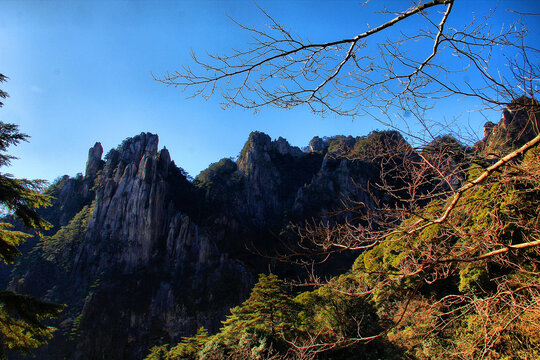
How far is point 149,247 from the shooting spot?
1313 inches

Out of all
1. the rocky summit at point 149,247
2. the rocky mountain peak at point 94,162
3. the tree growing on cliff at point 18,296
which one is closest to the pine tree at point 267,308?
the tree growing on cliff at point 18,296

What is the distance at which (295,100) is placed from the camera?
1.99m

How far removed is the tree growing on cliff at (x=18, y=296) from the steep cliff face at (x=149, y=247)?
71.7 feet

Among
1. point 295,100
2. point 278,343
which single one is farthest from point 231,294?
point 295,100

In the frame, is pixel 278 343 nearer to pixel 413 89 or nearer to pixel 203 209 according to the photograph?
pixel 413 89

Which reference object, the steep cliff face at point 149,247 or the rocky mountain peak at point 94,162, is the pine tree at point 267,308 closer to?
the steep cliff face at point 149,247

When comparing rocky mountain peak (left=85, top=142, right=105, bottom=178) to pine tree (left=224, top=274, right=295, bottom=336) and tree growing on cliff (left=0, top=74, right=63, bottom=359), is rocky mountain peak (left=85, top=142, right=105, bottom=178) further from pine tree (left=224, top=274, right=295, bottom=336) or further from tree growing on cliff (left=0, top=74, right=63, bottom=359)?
tree growing on cliff (left=0, top=74, right=63, bottom=359)

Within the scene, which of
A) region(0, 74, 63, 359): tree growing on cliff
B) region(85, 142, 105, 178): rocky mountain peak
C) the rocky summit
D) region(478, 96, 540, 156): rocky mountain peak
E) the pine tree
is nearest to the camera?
region(478, 96, 540, 156): rocky mountain peak

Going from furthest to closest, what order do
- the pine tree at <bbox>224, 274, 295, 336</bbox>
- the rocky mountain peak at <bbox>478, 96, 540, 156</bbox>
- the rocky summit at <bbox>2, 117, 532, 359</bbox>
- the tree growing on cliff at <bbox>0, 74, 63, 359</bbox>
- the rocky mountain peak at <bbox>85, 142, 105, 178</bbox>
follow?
the rocky mountain peak at <bbox>85, 142, 105, 178</bbox>, the rocky summit at <bbox>2, 117, 532, 359</bbox>, the pine tree at <bbox>224, 274, 295, 336</bbox>, the tree growing on cliff at <bbox>0, 74, 63, 359</bbox>, the rocky mountain peak at <bbox>478, 96, 540, 156</bbox>

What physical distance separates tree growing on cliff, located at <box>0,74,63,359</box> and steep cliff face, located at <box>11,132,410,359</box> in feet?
71.7

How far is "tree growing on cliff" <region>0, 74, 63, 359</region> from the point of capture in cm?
388

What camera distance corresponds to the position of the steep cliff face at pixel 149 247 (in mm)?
27891

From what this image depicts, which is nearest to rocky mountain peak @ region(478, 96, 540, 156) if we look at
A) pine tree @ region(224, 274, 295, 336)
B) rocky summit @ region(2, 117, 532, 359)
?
pine tree @ region(224, 274, 295, 336)

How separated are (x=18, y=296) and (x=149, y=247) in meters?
32.0
